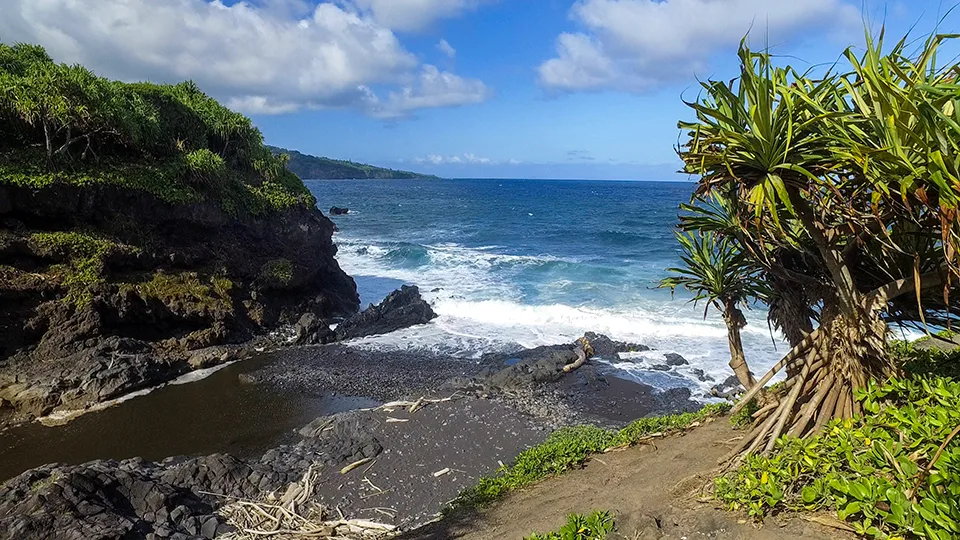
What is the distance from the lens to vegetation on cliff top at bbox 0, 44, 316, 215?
53.5 feet

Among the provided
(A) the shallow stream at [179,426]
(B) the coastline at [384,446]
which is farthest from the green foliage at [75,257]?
(B) the coastline at [384,446]

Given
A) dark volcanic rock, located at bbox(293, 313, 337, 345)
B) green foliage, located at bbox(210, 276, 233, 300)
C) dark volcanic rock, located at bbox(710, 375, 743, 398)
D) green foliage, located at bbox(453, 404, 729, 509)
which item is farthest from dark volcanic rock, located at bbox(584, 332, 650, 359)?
green foliage, located at bbox(210, 276, 233, 300)

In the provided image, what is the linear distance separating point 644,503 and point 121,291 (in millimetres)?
16450

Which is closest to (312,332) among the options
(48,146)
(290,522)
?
(48,146)

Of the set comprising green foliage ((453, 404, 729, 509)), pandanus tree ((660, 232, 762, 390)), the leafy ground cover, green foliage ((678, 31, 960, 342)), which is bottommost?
green foliage ((453, 404, 729, 509))

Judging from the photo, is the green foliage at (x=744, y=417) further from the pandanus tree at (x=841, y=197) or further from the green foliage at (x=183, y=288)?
the green foliage at (x=183, y=288)

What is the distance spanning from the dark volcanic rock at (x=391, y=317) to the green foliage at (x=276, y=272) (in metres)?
2.92

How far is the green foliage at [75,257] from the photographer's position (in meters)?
15.5

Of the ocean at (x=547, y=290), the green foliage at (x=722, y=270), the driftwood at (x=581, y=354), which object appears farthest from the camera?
the ocean at (x=547, y=290)

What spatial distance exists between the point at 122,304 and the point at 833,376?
1771 centimetres

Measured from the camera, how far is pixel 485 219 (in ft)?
203

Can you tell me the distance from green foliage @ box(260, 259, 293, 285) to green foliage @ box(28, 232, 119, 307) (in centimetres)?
507

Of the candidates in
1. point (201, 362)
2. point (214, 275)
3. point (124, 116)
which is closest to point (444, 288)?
point (214, 275)

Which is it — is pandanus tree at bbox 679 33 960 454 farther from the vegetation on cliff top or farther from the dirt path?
the vegetation on cliff top
